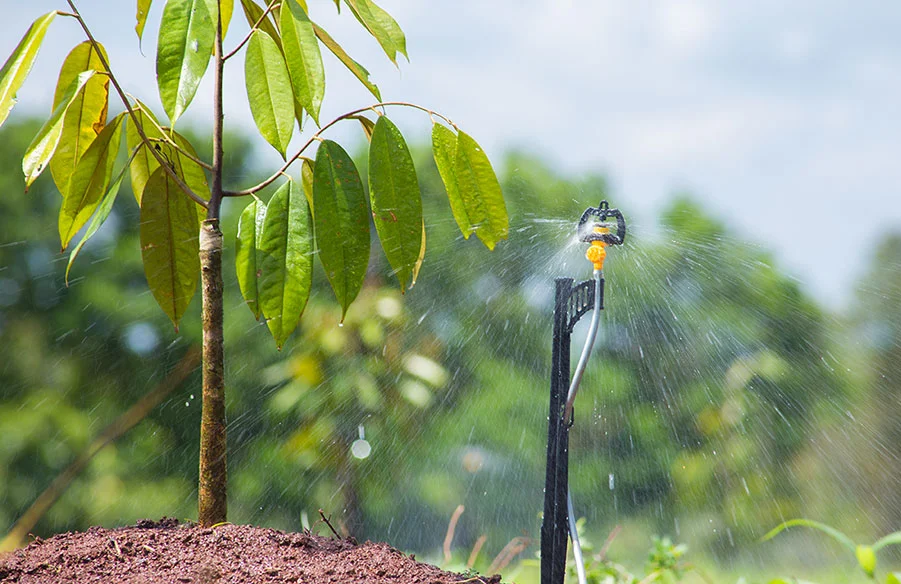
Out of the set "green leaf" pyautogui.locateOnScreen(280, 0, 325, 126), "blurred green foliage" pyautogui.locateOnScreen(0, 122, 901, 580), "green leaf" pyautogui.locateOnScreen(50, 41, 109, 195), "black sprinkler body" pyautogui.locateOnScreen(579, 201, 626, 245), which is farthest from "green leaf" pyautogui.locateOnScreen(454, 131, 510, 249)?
"blurred green foliage" pyautogui.locateOnScreen(0, 122, 901, 580)

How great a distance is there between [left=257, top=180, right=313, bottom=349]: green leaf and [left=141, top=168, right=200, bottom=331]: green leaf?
0.78 ft

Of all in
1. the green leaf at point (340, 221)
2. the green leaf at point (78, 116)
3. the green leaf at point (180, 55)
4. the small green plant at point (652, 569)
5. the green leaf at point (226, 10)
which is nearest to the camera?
the green leaf at point (180, 55)

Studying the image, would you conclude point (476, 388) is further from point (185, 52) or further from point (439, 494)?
point (185, 52)

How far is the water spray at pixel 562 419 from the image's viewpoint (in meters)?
0.92

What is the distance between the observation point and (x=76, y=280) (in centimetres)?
261

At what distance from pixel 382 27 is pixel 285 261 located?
351 millimetres

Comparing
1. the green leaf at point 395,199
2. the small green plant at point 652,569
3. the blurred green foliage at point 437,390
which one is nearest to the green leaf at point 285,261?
the green leaf at point 395,199

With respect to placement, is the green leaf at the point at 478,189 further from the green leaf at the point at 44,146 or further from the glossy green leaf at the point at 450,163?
the green leaf at the point at 44,146

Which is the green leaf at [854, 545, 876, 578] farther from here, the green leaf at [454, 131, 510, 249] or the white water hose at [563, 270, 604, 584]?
the green leaf at [454, 131, 510, 249]

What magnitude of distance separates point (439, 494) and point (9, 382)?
5.17 ft

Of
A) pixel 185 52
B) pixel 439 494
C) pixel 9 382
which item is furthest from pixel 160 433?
pixel 185 52

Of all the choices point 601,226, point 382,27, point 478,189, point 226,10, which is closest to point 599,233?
point 601,226

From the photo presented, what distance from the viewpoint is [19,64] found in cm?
97

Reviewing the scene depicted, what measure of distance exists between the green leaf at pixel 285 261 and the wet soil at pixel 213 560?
0.27 metres
